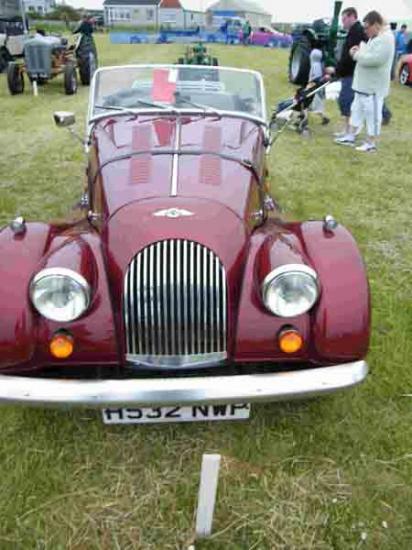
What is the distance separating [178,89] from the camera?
12.1 ft

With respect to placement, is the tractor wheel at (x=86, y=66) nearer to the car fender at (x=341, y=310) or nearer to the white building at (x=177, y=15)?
the car fender at (x=341, y=310)

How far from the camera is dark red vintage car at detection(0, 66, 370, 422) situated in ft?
6.81

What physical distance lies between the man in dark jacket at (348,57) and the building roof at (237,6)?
168ft

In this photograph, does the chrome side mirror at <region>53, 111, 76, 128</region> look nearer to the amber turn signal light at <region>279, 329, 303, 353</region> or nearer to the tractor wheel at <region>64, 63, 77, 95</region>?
the amber turn signal light at <region>279, 329, 303, 353</region>

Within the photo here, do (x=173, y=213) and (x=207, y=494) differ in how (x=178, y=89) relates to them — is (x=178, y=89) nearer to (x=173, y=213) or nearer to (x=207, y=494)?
(x=173, y=213)

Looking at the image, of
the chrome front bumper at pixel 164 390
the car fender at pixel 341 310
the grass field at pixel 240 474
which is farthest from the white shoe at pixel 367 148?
the chrome front bumper at pixel 164 390

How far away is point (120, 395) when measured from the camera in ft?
6.61

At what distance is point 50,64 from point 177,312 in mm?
10696

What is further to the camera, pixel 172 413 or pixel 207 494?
pixel 172 413

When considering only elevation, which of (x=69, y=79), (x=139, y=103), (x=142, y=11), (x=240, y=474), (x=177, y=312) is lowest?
(x=142, y=11)

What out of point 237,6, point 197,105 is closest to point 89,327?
point 197,105

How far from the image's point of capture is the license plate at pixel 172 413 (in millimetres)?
2252

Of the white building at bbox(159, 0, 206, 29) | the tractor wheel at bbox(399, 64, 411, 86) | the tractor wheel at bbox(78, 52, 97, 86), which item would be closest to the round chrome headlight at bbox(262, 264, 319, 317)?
the tractor wheel at bbox(78, 52, 97, 86)

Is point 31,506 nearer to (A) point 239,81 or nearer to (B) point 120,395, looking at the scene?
(B) point 120,395
